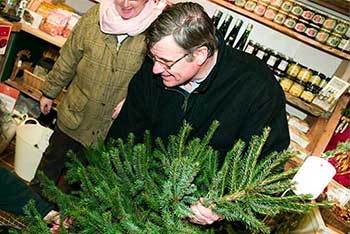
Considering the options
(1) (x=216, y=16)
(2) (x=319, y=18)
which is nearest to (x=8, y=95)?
(1) (x=216, y=16)

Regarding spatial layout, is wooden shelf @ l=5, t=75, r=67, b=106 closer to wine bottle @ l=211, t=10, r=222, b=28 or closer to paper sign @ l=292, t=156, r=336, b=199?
wine bottle @ l=211, t=10, r=222, b=28

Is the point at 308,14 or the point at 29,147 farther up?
the point at 308,14

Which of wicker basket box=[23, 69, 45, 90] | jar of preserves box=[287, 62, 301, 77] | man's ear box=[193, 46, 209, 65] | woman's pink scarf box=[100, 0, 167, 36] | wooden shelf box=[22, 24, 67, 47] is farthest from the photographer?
wicker basket box=[23, 69, 45, 90]

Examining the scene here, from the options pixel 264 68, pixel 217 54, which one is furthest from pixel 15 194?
pixel 264 68

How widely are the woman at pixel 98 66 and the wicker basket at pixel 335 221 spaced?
1.23 metres


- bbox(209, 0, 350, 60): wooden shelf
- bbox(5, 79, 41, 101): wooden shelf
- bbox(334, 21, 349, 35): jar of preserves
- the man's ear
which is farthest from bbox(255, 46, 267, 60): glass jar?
bbox(5, 79, 41, 101): wooden shelf

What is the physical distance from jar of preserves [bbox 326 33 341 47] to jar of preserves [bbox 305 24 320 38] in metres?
0.10

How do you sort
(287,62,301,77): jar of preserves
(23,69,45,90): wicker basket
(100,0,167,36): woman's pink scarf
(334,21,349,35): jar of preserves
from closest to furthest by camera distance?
(100,0,167,36): woman's pink scarf
(334,21,349,35): jar of preserves
(287,62,301,77): jar of preserves
(23,69,45,90): wicker basket

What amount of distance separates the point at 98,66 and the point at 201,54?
0.89 m

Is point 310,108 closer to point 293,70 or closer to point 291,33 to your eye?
point 293,70

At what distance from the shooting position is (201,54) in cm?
131

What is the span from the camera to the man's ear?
1.29 metres

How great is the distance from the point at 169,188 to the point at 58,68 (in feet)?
5.50

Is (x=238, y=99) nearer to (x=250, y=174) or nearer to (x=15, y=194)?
(x=250, y=174)
